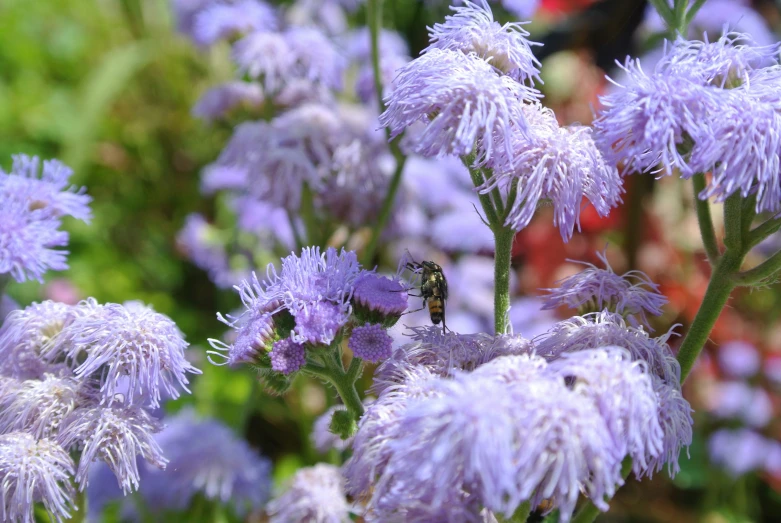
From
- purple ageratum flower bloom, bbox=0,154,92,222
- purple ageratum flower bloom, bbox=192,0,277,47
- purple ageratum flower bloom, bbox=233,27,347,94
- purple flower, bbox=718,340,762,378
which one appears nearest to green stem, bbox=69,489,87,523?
purple ageratum flower bloom, bbox=0,154,92,222

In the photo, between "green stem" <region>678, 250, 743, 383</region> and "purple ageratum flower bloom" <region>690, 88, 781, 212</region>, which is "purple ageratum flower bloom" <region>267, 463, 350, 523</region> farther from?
"purple ageratum flower bloom" <region>690, 88, 781, 212</region>

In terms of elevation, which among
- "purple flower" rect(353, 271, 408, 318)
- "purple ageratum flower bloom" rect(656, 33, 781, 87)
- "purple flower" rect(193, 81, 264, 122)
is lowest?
"purple flower" rect(353, 271, 408, 318)

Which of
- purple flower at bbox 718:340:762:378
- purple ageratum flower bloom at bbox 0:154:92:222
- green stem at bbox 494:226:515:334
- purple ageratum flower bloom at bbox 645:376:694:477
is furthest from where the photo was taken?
purple flower at bbox 718:340:762:378

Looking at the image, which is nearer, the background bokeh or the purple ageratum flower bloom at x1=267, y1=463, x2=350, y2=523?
the purple ageratum flower bloom at x1=267, y1=463, x2=350, y2=523

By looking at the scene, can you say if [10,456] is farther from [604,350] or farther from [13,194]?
[604,350]

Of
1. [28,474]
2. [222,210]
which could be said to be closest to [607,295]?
[28,474]

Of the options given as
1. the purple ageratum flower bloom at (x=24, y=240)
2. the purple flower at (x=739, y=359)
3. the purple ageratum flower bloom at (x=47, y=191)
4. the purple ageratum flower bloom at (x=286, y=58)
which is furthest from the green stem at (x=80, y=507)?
the purple flower at (x=739, y=359)

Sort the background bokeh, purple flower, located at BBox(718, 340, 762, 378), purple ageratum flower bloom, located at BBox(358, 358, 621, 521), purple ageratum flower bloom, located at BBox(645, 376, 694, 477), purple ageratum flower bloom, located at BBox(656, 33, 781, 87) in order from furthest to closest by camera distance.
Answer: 1. purple flower, located at BBox(718, 340, 762, 378)
2. the background bokeh
3. purple ageratum flower bloom, located at BBox(656, 33, 781, 87)
4. purple ageratum flower bloom, located at BBox(645, 376, 694, 477)
5. purple ageratum flower bloom, located at BBox(358, 358, 621, 521)

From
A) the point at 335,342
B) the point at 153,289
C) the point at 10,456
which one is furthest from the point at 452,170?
the point at 10,456
